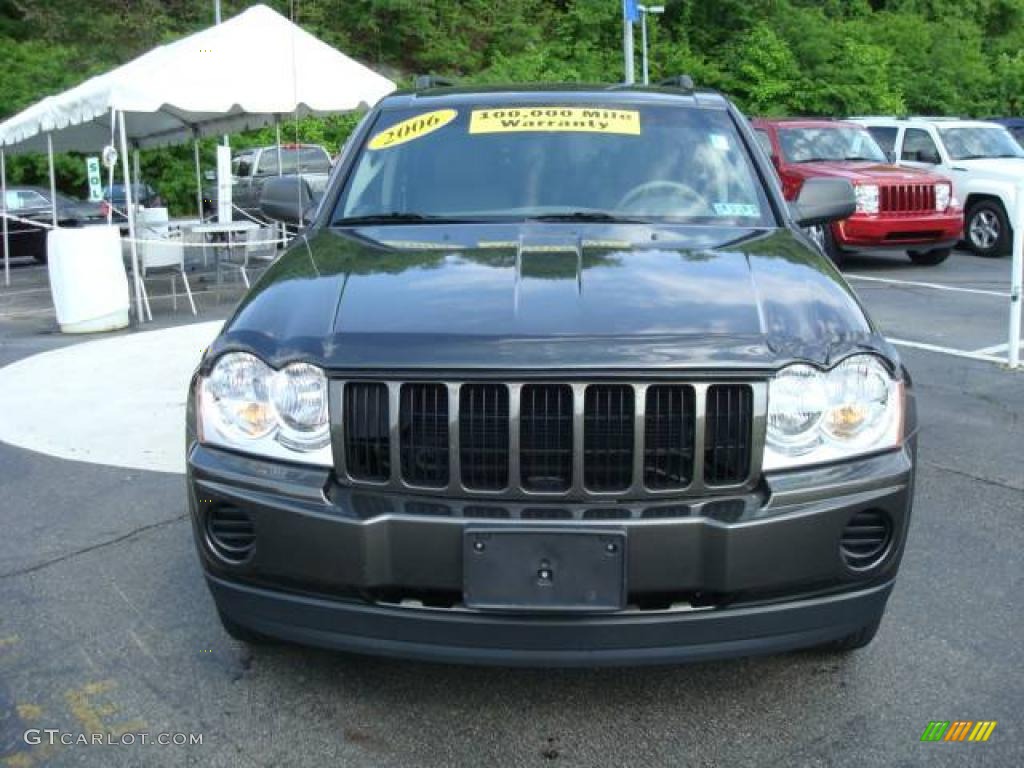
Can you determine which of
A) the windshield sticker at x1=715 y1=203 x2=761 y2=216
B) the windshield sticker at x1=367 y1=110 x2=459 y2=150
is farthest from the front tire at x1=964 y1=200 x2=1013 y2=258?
the windshield sticker at x1=367 y1=110 x2=459 y2=150

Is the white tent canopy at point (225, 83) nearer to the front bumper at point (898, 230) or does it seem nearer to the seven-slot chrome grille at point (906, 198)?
the front bumper at point (898, 230)

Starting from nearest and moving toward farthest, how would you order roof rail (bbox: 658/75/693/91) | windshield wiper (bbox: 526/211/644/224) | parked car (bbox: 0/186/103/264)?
windshield wiper (bbox: 526/211/644/224)
roof rail (bbox: 658/75/693/91)
parked car (bbox: 0/186/103/264)

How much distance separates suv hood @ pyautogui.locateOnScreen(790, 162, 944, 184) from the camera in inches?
526

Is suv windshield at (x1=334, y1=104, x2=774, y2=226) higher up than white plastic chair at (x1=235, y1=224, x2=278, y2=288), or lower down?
higher up

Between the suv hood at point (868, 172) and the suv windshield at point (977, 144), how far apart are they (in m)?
1.80

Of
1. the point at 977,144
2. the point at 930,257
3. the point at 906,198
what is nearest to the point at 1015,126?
the point at 977,144

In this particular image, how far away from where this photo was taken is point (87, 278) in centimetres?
1055

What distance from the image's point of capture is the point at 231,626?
3.21m

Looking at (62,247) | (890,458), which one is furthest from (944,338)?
(62,247)

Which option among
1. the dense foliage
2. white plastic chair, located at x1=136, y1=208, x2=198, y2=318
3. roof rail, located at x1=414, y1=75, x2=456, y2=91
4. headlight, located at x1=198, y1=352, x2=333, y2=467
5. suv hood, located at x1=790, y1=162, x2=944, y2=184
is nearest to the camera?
headlight, located at x1=198, y1=352, x2=333, y2=467

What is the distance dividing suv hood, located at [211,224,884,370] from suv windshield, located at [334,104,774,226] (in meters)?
0.38

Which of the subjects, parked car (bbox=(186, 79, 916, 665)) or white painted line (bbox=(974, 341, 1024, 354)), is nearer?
parked car (bbox=(186, 79, 916, 665))

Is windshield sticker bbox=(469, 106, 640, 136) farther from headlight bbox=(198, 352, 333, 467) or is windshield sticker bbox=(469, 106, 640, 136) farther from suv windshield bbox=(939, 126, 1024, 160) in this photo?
suv windshield bbox=(939, 126, 1024, 160)

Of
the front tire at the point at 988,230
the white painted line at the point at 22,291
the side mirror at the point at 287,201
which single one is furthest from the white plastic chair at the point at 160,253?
the front tire at the point at 988,230
